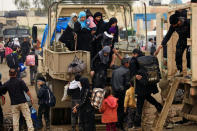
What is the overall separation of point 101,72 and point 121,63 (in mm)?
495

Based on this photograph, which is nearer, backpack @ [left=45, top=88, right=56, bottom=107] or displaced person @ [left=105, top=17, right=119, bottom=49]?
backpack @ [left=45, top=88, right=56, bottom=107]

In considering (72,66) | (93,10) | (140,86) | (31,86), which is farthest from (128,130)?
(31,86)

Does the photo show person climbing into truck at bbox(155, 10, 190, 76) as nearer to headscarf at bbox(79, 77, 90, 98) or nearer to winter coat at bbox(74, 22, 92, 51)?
headscarf at bbox(79, 77, 90, 98)

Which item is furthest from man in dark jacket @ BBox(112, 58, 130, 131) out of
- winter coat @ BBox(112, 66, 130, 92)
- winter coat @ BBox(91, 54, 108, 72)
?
winter coat @ BBox(91, 54, 108, 72)

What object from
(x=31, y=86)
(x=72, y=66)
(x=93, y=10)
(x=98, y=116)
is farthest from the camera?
(x=31, y=86)

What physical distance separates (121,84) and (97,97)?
0.91 meters

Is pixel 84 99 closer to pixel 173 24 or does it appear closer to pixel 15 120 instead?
pixel 15 120

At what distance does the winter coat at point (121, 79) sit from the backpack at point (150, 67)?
44 cm

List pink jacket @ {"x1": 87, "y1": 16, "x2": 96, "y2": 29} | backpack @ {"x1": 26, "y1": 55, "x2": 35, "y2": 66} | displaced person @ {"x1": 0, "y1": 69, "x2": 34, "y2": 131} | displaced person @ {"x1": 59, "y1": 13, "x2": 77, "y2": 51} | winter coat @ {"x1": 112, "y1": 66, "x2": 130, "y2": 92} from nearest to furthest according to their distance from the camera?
displaced person @ {"x1": 0, "y1": 69, "x2": 34, "y2": 131}
winter coat @ {"x1": 112, "y1": 66, "x2": 130, "y2": 92}
displaced person @ {"x1": 59, "y1": 13, "x2": 77, "y2": 51}
pink jacket @ {"x1": 87, "y1": 16, "x2": 96, "y2": 29}
backpack @ {"x1": 26, "y1": 55, "x2": 35, "y2": 66}

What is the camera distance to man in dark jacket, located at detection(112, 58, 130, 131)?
31.3 feet

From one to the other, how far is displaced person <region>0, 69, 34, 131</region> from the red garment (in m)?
1.54

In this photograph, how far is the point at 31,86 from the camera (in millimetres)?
17719

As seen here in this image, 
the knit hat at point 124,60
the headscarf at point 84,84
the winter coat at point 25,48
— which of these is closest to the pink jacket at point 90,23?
the knit hat at point 124,60

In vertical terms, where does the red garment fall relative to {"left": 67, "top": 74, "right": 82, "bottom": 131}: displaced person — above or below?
below
